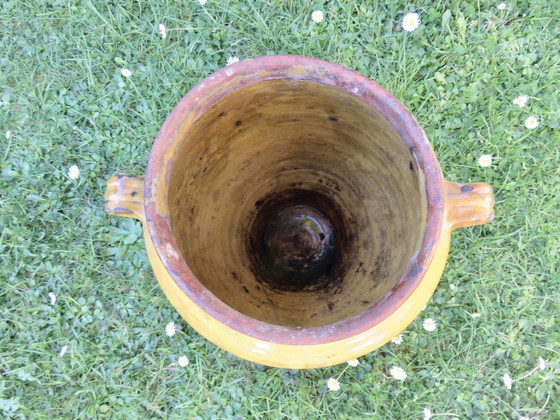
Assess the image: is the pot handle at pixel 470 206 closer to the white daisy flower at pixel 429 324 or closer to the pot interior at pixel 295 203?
the pot interior at pixel 295 203

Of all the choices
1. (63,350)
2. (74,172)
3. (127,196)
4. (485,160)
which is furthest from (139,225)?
(485,160)

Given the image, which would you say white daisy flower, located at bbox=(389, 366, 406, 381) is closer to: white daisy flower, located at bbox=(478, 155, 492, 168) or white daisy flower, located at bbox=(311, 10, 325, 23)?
white daisy flower, located at bbox=(478, 155, 492, 168)

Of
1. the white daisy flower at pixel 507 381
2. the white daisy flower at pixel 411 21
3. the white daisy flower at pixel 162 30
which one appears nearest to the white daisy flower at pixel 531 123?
the white daisy flower at pixel 411 21

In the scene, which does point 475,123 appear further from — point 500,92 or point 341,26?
point 341,26

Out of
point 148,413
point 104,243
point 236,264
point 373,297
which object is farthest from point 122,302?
point 373,297

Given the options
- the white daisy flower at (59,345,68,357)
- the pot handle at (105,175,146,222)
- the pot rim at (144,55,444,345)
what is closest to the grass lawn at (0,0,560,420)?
the white daisy flower at (59,345,68,357)

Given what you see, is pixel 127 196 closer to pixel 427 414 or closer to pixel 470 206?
pixel 470 206
